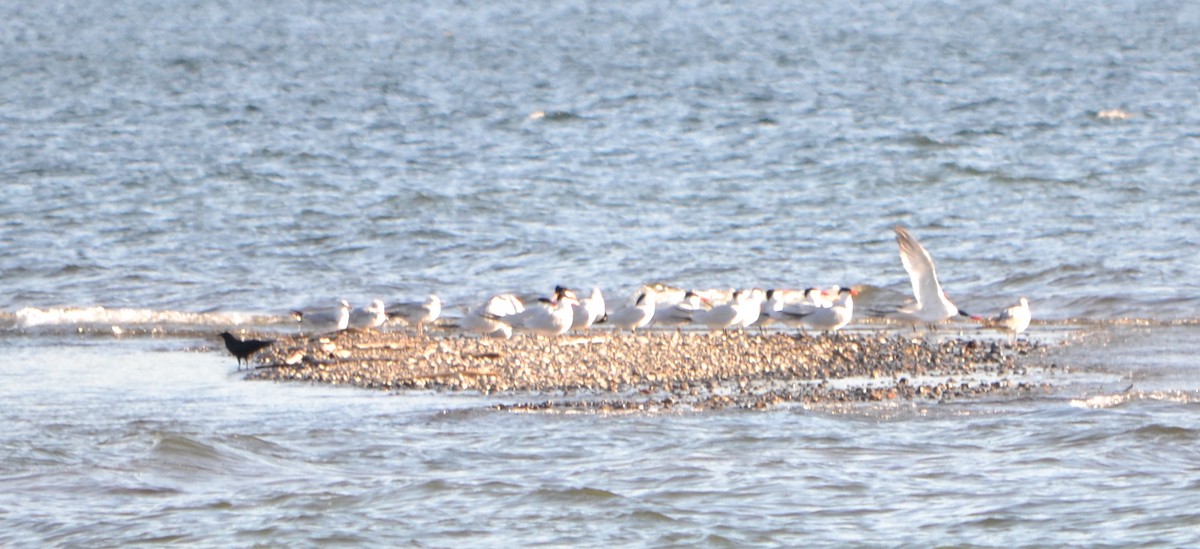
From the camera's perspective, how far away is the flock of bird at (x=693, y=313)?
12.4 metres

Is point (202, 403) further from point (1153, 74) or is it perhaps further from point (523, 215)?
point (1153, 74)

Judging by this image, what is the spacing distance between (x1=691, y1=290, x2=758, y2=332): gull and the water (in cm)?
262

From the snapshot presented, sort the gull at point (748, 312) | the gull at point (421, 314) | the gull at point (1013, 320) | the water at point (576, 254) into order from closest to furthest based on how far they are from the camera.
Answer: the water at point (576, 254), the gull at point (1013, 320), the gull at point (748, 312), the gull at point (421, 314)

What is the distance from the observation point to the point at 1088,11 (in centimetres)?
6172

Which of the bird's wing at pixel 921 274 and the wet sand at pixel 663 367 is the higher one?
the bird's wing at pixel 921 274

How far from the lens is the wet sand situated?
31.0 feet

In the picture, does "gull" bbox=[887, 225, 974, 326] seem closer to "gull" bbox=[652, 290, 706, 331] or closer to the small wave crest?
"gull" bbox=[652, 290, 706, 331]

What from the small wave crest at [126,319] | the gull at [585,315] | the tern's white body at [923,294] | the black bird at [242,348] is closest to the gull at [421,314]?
the small wave crest at [126,319]

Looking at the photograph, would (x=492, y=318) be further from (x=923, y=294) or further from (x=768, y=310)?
(x=923, y=294)

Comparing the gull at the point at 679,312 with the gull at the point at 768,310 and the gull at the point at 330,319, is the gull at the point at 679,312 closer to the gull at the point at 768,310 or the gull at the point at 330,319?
the gull at the point at 768,310

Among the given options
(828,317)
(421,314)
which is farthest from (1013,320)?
(421,314)

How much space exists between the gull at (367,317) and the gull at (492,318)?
69 cm

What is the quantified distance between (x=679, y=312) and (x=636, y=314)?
43 centimetres

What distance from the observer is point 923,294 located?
12.6 metres
